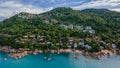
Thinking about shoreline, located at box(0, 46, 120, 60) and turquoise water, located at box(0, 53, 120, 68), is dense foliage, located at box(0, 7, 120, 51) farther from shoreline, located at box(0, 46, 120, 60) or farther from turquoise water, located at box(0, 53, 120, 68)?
turquoise water, located at box(0, 53, 120, 68)

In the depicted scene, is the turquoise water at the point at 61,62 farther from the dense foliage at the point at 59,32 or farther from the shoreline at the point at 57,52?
the dense foliage at the point at 59,32

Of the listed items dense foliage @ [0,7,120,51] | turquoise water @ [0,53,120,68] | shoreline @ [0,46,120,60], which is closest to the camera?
turquoise water @ [0,53,120,68]

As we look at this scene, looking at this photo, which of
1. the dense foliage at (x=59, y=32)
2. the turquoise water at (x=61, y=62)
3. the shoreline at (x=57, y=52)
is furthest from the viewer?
the dense foliage at (x=59, y=32)

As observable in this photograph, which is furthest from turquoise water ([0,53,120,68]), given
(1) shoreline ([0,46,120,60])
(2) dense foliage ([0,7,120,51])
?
(2) dense foliage ([0,7,120,51])

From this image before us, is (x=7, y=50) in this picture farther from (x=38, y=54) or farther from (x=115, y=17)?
(x=115, y=17)

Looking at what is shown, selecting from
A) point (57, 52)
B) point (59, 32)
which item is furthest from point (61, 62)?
point (59, 32)

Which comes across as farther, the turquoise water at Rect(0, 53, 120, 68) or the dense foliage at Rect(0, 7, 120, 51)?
the dense foliage at Rect(0, 7, 120, 51)

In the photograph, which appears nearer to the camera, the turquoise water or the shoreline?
the turquoise water

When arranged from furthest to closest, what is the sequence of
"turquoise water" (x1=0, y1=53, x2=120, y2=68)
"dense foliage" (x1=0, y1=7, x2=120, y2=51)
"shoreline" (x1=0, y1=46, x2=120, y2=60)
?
"dense foliage" (x1=0, y1=7, x2=120, y2=51), "shoreline" (x1=0, y1=46, x2=120, y2=60), "turquoise water" (x1=0, y1=53, x2=120, y2=68)

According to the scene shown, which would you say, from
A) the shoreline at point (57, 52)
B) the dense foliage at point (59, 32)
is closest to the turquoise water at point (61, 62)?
the shoreline at point (57, 52)

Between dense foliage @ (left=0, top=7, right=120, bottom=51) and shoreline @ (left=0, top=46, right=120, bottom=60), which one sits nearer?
shoreline @ (left=0, top=46, right=120, bottom=60)
